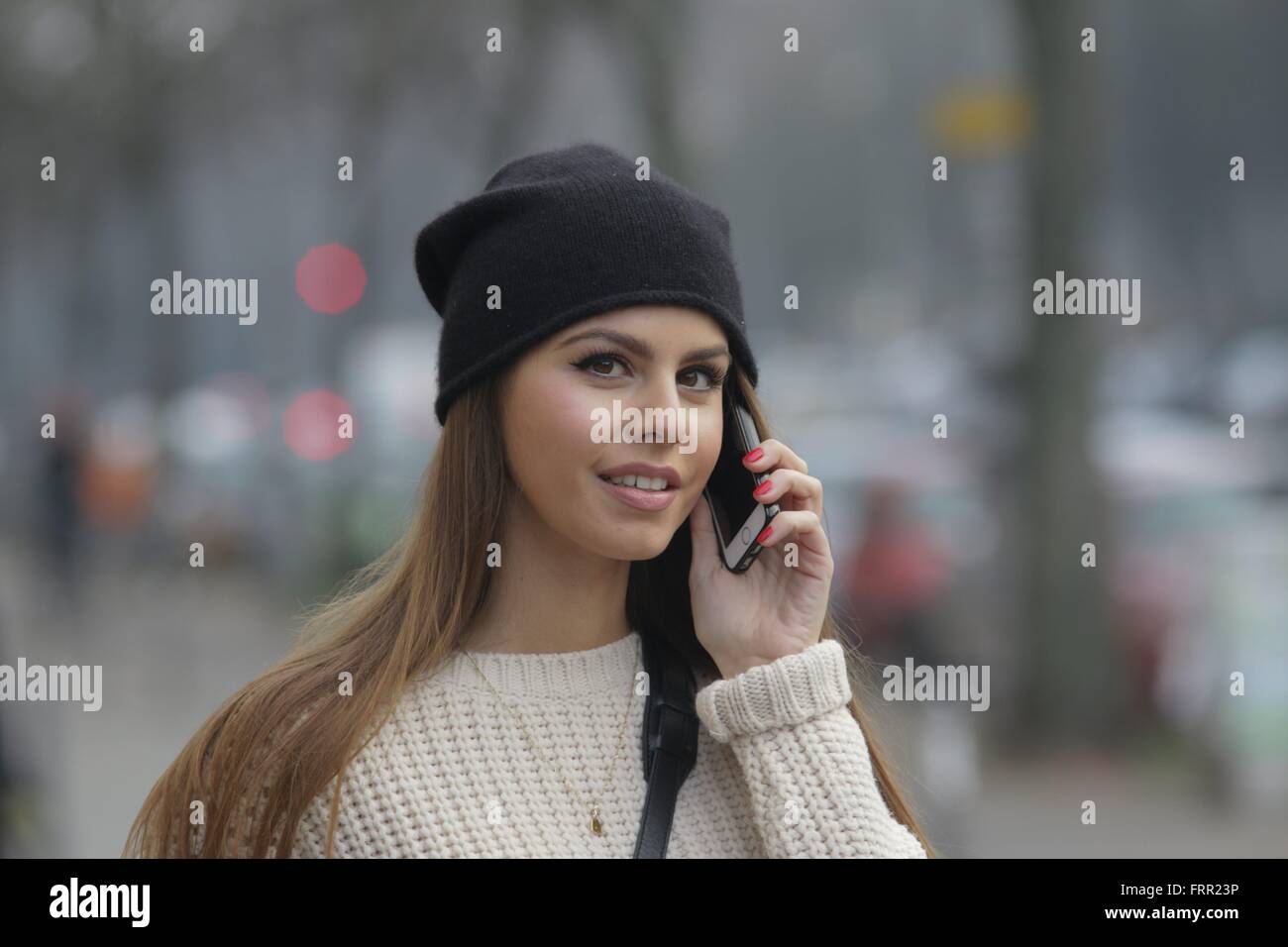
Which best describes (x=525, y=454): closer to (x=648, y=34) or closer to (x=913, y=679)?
(x=913, y=679)

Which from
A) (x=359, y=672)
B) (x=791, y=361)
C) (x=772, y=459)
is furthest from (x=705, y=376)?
(x=791, y=361)

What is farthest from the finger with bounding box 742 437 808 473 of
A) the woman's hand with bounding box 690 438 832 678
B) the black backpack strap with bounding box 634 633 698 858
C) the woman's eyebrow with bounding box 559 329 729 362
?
the black backpack strap with bounding box 634 633 698 858

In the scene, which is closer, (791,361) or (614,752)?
(614,752)

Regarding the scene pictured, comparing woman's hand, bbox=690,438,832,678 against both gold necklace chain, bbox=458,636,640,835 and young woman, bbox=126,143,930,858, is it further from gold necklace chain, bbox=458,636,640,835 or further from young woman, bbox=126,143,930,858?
gold necklace chain, bbox=458,636,640,835

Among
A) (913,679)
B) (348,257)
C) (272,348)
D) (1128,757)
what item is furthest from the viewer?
(272,348)

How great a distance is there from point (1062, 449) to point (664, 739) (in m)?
7.18

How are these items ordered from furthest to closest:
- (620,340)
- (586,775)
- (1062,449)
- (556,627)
A: 1. (1062,449)
2. (556,627)
3. (586,775)
4. (620,340)

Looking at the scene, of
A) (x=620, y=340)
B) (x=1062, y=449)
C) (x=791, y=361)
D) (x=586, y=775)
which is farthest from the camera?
(x=791, y=361)

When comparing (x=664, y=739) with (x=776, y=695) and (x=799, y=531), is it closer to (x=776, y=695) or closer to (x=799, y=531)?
(x=776, y=695)

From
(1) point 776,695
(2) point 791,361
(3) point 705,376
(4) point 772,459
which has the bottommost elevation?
(1) point 776,695

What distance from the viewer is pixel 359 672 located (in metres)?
2.77
